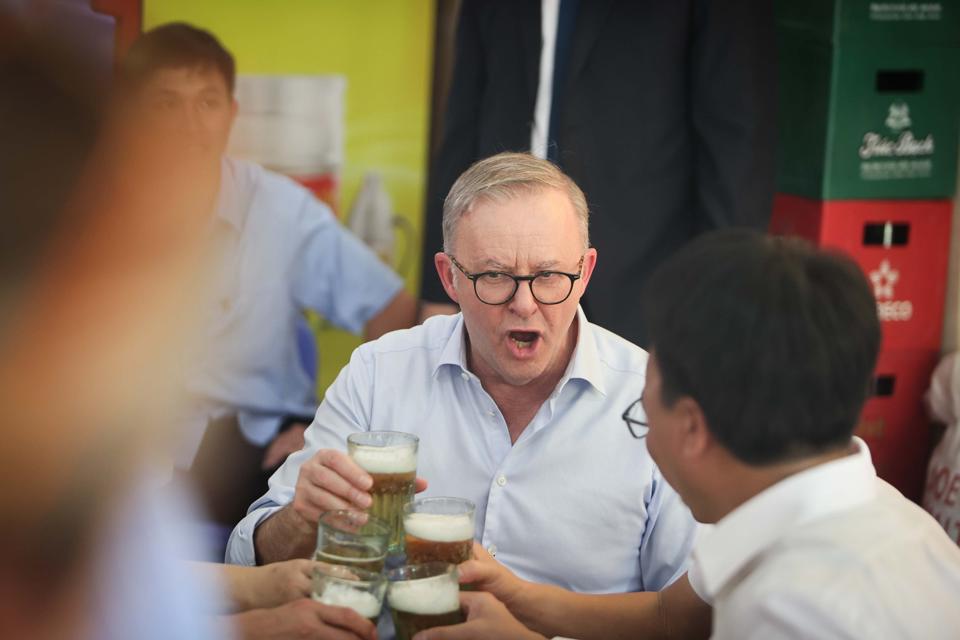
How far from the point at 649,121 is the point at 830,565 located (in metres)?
2.03

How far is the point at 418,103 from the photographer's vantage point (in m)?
3.64

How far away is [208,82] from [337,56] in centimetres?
46

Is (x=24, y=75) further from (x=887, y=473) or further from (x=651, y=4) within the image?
(x=887, y=473)

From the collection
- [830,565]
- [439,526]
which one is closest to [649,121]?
[439,526]

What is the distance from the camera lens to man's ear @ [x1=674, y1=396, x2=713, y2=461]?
4.28 feet

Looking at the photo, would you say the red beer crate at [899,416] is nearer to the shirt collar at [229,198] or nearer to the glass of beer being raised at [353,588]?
the shirt collar at [229,198]

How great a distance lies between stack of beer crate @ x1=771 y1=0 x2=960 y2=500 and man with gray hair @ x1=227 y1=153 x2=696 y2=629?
1782mm

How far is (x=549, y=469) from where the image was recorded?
75.8 inches

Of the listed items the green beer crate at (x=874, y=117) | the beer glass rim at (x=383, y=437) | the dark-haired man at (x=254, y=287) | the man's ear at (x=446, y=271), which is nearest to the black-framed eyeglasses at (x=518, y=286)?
the man's ear at (x=446, y=271)

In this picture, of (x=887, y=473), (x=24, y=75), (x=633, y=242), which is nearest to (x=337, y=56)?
(x=633, y=242)

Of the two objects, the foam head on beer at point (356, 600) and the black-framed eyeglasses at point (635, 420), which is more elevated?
the black-framed eyeglasses at point (635, 420)

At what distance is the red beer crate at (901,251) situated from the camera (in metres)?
3.63

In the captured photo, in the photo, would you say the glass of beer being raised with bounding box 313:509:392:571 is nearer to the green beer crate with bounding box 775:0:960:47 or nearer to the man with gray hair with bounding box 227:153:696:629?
the man with gray hair with bounding box 227:153:696:629

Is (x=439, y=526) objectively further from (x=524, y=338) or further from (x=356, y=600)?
(x=524, y=338)
